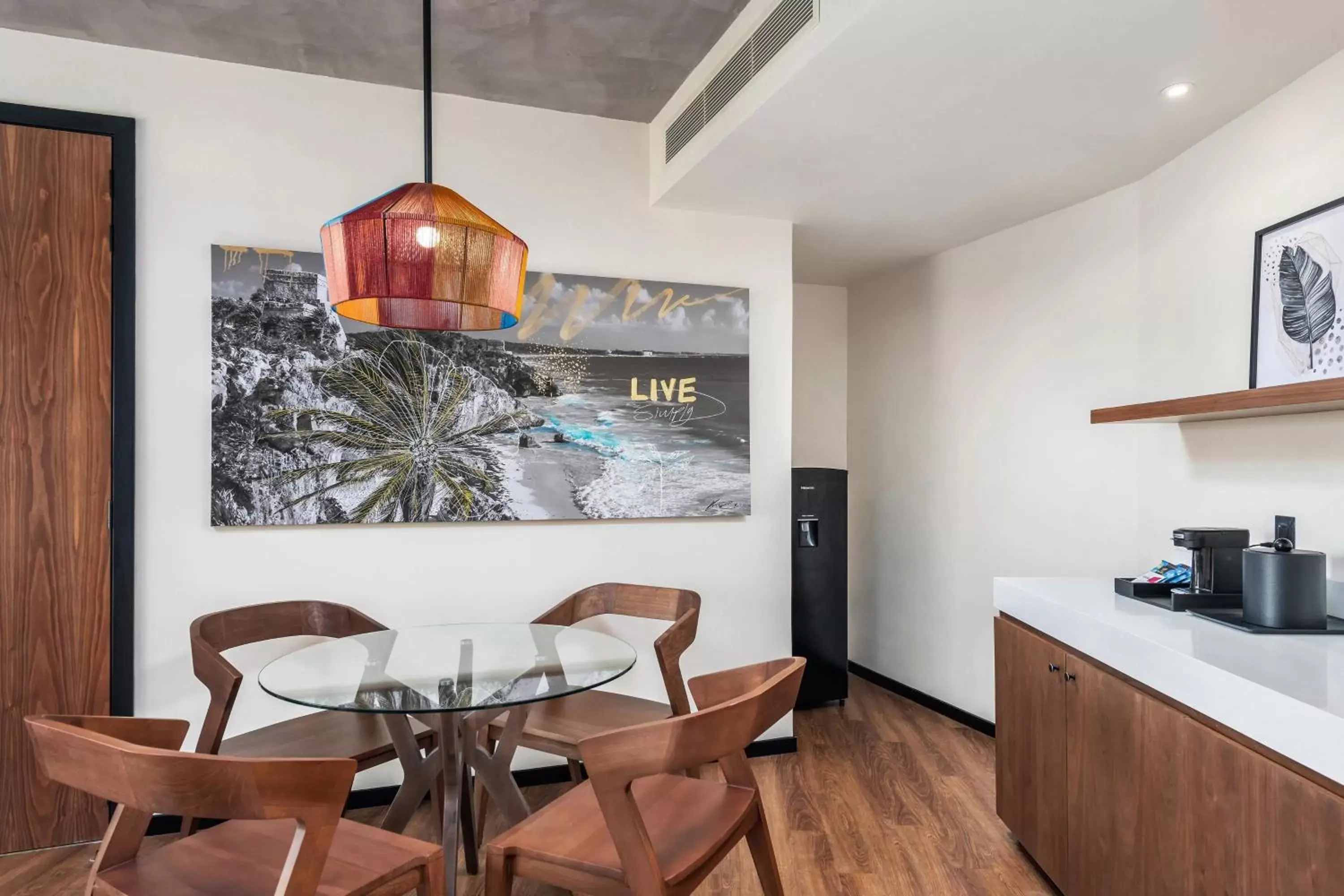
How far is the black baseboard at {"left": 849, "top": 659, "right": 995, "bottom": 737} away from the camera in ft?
12.4

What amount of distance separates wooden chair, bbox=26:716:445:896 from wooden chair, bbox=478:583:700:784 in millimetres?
680

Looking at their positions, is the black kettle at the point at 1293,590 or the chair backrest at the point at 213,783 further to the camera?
the black kettle at the point at 1293,590

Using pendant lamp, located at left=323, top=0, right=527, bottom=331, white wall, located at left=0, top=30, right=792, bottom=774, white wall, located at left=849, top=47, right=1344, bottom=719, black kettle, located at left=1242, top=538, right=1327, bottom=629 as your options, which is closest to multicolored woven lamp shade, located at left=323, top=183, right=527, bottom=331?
pendant lamp, located at left=323, top=0, right=527, bottom=331

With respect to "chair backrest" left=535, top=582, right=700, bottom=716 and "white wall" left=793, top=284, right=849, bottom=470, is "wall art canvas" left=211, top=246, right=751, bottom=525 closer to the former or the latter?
"chair backrest" left=535, top=582, right=700, bottom=716

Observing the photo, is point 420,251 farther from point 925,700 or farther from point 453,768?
point 925,700

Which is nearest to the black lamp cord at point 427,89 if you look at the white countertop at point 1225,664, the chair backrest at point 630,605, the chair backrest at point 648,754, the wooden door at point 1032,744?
the chair backrest at point 648,754

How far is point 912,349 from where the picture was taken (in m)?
4.38

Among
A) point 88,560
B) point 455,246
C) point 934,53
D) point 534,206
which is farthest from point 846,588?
point 88,560

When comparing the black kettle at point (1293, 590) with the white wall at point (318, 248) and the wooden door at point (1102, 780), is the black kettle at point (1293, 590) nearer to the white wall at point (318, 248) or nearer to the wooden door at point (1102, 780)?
the wooden door at point (1102, 780)

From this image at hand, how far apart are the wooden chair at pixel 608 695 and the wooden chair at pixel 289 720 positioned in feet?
1.33

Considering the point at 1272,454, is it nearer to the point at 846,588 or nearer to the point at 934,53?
the point at 934,53

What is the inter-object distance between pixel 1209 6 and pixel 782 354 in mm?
1915

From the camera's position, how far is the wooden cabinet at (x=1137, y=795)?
1410mm

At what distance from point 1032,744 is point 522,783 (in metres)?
1.90
